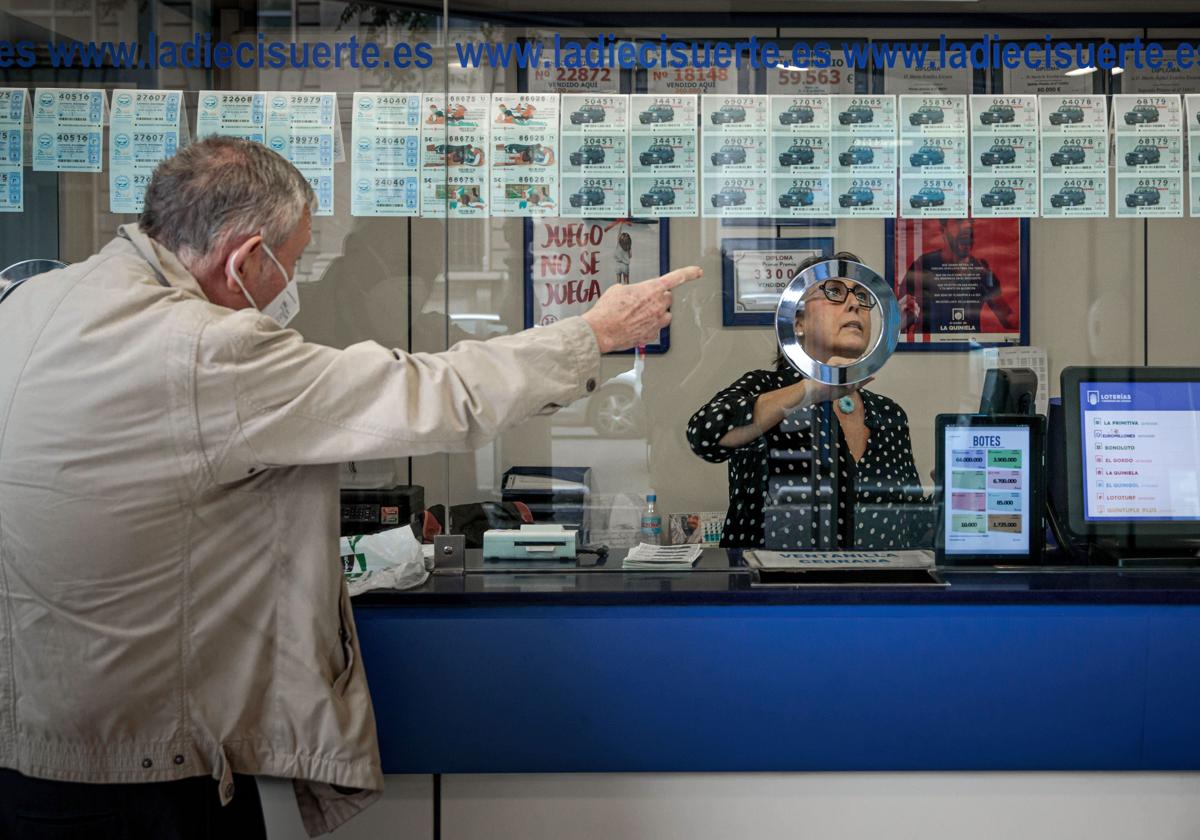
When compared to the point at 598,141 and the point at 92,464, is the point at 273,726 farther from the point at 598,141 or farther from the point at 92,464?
the point at 598,141

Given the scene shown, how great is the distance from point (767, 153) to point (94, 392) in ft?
5.12

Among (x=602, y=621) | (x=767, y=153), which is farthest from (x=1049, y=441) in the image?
(x=602, y=621)

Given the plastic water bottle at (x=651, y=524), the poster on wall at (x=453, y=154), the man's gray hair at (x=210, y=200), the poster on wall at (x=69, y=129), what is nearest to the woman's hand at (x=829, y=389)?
the plastic water bottle at (x=651, y=524)

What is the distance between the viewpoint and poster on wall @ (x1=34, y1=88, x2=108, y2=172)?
258 centimetres

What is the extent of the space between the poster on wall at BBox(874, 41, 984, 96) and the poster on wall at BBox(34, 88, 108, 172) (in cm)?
170

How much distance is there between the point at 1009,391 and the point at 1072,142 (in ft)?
1.84

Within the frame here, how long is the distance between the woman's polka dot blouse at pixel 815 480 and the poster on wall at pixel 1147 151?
27.4 inches

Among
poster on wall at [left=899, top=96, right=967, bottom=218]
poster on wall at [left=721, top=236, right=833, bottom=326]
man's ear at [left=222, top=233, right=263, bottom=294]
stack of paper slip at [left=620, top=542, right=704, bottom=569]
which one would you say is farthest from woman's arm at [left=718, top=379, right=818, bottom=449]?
man's ear at [left=222, top=233, right=263, bottom=294]

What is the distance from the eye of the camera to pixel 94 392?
159 cm

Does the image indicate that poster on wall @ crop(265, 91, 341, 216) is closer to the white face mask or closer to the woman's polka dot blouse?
the white face mask

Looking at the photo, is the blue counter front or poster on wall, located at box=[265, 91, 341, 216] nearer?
the blue counter front

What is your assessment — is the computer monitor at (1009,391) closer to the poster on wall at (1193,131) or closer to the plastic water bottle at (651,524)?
the poster on wall at (1193,131)

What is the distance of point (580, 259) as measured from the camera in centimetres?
262

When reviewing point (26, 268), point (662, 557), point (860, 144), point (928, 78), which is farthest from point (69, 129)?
point (928, 78)
